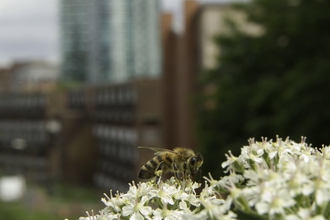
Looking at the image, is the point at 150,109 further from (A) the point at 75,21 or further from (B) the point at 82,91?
(A) the point at 75,21

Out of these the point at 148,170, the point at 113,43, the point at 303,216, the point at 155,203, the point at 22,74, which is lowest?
the point at 22,74

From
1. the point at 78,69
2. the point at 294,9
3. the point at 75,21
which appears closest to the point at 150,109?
the point at 294,9

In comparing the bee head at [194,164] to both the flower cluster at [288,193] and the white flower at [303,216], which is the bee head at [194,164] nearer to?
the flower cluster at [288,193]

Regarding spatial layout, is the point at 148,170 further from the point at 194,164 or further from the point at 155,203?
the point at 155,203

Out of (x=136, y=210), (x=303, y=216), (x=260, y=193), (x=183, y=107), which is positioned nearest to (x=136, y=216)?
(x=136, y=210)

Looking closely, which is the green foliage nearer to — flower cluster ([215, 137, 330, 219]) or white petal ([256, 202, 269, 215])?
flower cluster ([215, 137, 330, 219])

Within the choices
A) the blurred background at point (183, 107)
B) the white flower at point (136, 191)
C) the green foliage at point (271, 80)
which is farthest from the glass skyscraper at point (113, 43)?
the white flower at point (136, 191)
